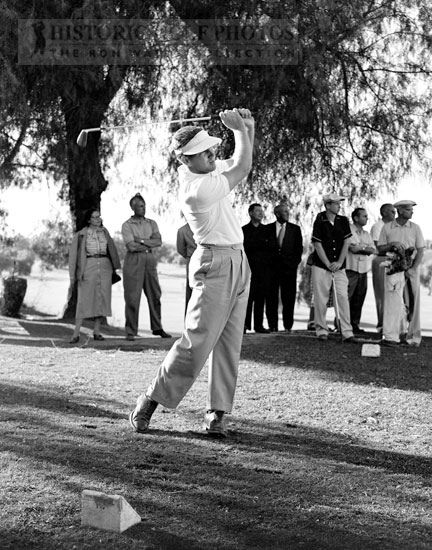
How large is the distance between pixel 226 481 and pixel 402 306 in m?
8.30

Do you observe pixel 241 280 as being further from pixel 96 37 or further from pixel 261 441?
pixel 96 37

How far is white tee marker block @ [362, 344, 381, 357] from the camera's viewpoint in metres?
11.8

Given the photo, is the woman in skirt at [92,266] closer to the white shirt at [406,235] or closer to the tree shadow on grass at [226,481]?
the white shirt at [406,235]

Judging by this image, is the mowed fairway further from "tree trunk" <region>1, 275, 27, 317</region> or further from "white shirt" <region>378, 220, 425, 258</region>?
"tree trunk" <region>1, 275, 27, 317</region>

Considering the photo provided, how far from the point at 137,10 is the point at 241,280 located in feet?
31.7

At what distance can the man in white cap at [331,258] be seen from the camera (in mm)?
12898

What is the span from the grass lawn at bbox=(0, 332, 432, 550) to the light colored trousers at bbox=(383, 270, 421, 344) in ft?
10.9

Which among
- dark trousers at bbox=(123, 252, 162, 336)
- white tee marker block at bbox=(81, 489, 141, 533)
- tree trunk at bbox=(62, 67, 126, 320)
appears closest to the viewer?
white tee marker block at bbox=(81, 489, 141, 533)

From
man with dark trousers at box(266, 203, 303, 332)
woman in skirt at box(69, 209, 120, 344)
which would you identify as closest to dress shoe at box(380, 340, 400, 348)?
man with dark trousers at box(266, 203, 303, 332)

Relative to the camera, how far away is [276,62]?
14.9 metres

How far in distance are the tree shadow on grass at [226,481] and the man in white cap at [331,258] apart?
5.81 metres

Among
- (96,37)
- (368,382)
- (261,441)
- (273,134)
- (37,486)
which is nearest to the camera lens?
(37,486)

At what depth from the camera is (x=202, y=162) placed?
6434 mm

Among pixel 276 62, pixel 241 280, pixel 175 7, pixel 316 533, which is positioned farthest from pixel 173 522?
pixel 175 7
